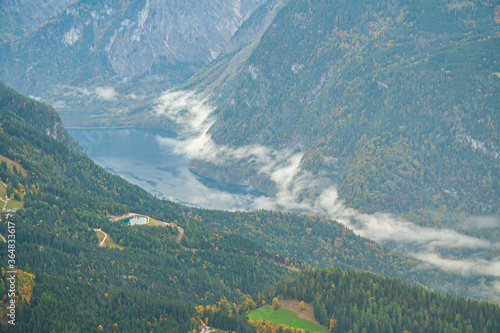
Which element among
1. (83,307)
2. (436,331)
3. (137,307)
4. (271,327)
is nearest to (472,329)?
(436,331)

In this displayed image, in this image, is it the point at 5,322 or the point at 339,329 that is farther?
the point at 339,329

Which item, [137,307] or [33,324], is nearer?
[33,324]

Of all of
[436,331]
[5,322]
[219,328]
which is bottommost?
[5,322]

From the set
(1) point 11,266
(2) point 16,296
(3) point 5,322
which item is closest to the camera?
(3) point 5,322

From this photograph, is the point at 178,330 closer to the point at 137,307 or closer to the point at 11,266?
the point at 137,307

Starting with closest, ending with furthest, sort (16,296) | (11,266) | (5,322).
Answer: (5,322), (16,296), (11,266)

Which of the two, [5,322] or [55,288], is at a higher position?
[55,288]

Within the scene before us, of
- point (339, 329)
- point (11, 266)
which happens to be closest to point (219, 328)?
point (339, 329)

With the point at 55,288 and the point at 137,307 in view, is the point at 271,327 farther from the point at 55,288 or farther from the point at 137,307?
the point at 55,288

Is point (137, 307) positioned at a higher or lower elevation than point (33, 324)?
higher
